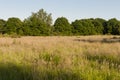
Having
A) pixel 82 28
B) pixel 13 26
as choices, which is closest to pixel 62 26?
pixel 82 28

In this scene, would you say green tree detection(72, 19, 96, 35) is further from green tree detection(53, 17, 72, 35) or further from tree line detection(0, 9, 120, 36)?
green tree detection(53, 17, 72, 35)

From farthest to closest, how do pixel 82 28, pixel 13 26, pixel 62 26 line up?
pixel 82 28 → pixel 62 26 → pixel 13 26

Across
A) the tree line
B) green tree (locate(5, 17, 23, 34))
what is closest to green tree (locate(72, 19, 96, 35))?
the tree line

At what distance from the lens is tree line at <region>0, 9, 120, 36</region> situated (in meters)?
62.6

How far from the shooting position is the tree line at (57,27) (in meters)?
62.6

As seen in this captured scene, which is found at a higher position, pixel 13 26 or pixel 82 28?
pixel 13 26

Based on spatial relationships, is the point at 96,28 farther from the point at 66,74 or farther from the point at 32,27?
the point at 66,74

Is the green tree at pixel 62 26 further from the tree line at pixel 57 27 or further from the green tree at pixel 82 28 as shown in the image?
the green tree at pixel 82 28

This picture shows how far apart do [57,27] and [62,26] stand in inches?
65.7

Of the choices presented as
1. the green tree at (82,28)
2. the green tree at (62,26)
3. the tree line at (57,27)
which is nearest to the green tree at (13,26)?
the tree line at (57,27)

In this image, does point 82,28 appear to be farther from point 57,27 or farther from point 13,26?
point 13,26

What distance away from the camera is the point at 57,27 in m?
70.1

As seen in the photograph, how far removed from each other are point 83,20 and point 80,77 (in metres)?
70.2

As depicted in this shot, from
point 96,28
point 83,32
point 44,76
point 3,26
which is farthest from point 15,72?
point 96,28
